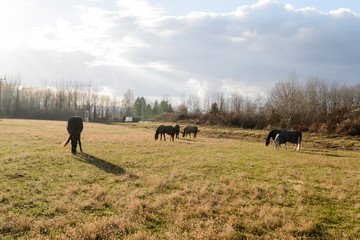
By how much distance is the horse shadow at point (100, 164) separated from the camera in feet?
28.3

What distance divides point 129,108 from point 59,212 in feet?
295

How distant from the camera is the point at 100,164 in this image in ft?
31.8

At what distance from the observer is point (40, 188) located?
6371 millimetres

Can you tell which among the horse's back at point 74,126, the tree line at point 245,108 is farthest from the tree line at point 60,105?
the horse's back at point 74,126

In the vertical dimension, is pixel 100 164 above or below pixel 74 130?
below

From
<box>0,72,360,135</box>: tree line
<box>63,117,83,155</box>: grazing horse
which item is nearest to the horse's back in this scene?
<box>63,117,83,155</box>: grazing horse

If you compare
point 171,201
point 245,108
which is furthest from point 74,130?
point 245,108

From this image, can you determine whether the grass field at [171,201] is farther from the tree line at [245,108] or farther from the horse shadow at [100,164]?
the tree line at [245,108]

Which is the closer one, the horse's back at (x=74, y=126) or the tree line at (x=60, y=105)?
the horse's back at (x=74, y=126)

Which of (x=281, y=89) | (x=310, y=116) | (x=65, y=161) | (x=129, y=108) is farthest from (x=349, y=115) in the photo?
(x=129, y=108)

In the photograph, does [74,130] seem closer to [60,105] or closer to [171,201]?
[171,201]

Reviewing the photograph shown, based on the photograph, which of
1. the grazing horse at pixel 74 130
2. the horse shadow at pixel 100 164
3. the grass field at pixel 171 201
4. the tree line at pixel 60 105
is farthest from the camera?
the tree line at pixel 60 105

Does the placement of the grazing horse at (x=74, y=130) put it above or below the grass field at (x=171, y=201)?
above

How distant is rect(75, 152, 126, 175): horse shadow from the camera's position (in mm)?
8620
